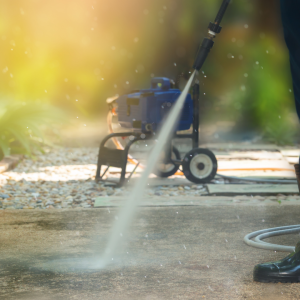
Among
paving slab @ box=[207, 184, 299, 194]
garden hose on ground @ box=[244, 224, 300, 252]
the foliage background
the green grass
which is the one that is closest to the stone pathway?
paving slab @ box=[207, 184, 299, 194]

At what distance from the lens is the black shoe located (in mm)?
2213

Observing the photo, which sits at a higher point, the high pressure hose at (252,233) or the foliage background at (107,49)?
the foliage background at (107,49)

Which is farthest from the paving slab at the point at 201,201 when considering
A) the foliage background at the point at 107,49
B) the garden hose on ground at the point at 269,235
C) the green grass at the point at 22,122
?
the foliage background at the point at 107,49

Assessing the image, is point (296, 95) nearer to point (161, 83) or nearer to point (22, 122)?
point (161, 83)

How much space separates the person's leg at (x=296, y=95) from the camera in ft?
7.27

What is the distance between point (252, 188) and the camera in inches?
190

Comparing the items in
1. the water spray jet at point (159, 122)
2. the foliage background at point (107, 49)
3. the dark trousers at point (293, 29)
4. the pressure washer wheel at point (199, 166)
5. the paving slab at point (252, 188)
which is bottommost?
the paving slab at point (252, 188)

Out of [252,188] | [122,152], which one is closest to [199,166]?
[252,188]

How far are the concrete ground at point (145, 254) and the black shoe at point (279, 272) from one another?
34mm

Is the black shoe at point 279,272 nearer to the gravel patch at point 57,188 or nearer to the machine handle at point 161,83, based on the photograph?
the gravel patch at point 57,188

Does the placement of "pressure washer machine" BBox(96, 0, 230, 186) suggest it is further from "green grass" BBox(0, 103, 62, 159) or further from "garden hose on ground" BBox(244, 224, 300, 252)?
"garden hose on ground" BBox(244, 224, 300, 252)

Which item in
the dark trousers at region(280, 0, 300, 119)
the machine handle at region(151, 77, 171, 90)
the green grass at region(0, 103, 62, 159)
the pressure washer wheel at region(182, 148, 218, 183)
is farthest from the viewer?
the green grass at region(0, 103, 62, 159)

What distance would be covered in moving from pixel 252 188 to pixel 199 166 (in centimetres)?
61

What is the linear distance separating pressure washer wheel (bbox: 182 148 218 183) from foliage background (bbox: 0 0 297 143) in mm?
3816
